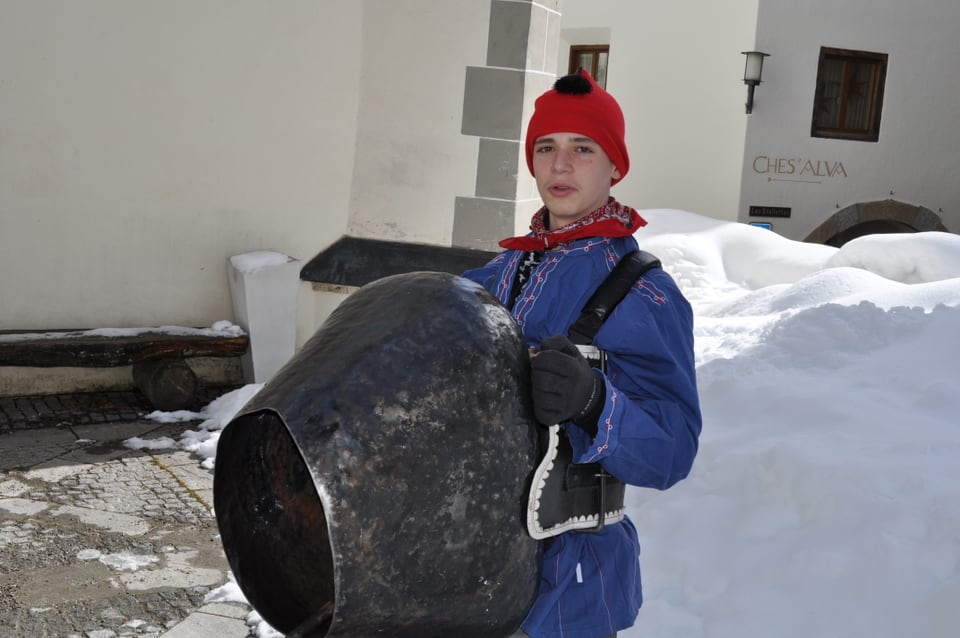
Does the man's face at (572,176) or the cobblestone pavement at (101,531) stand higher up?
the man's face at (572,176)

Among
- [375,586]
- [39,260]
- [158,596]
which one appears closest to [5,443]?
[39,260]

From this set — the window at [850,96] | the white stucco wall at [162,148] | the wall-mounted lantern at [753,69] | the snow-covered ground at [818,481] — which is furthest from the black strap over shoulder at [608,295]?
the window at [850,96]

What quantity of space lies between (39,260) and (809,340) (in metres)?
3.68

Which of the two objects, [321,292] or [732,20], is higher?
[732,20]

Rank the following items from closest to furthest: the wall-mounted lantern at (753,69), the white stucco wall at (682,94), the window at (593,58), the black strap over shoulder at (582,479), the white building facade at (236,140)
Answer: the black strap over shoulder at (582,479)
the white building facade at (236,140)
the wall-mounted lantern at (753,69)
the white stucco wall at (682,94)
the window at (593,58)

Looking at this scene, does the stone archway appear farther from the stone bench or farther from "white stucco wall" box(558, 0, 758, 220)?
the stone bench

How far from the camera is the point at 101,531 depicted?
3467mm

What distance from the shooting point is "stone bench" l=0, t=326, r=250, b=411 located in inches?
188

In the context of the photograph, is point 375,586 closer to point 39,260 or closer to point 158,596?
point 158,596

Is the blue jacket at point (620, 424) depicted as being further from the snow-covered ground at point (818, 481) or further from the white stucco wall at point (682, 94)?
the white stucco wall at point (682, 94)

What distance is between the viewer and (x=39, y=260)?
16.1 ft

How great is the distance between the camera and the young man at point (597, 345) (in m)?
1.47

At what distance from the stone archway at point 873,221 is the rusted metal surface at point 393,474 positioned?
13779mm

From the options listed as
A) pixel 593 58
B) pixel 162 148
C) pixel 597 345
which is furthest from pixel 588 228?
pixel 593 58
